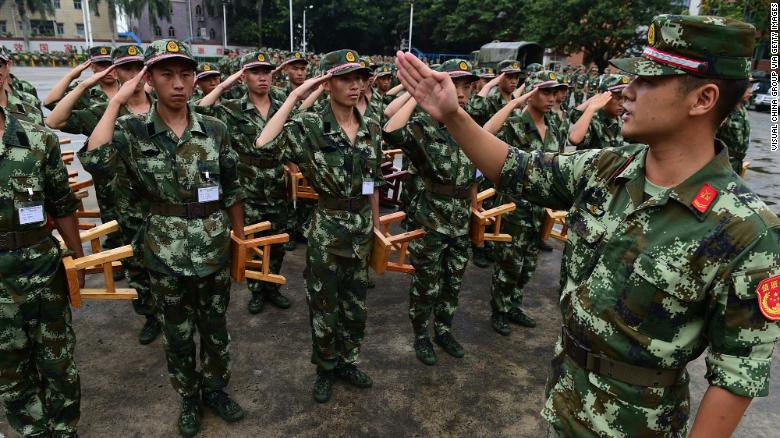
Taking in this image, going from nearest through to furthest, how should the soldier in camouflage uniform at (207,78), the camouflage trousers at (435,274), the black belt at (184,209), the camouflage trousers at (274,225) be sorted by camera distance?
the black belt at (184,209)
the camouflage trousers at (435,274)
the camouflage trousers at (274,225)
the soldier in camouflage uniform at (207,78)

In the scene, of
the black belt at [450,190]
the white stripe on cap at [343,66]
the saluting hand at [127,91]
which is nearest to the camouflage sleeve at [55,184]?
the saluting hand at [127,91]

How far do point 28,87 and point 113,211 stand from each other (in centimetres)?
238

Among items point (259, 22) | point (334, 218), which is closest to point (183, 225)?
point (334, 218)

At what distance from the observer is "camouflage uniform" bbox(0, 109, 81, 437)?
7.86 feet

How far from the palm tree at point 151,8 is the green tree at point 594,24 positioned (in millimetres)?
45126

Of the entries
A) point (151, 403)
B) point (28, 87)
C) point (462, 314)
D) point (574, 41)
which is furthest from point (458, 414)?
point (574, 41)

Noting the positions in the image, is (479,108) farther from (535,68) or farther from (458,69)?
(535,68)

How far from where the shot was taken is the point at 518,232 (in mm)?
4383

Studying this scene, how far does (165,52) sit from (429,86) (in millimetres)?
1879

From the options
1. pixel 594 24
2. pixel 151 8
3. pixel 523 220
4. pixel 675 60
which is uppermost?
pixel 151 8

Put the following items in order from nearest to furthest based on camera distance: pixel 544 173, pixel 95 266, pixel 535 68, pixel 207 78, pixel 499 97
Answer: pixel 544 173, pixel 95 266, pixel 207 78, pixel 499 97, pixel 535 68

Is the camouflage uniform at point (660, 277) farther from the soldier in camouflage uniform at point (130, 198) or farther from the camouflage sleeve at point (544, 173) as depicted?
the soldier in camouflage uniform at point (130, 198)

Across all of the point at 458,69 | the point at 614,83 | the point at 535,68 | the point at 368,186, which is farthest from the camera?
the point at 535,68

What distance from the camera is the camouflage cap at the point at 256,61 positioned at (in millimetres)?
5207
